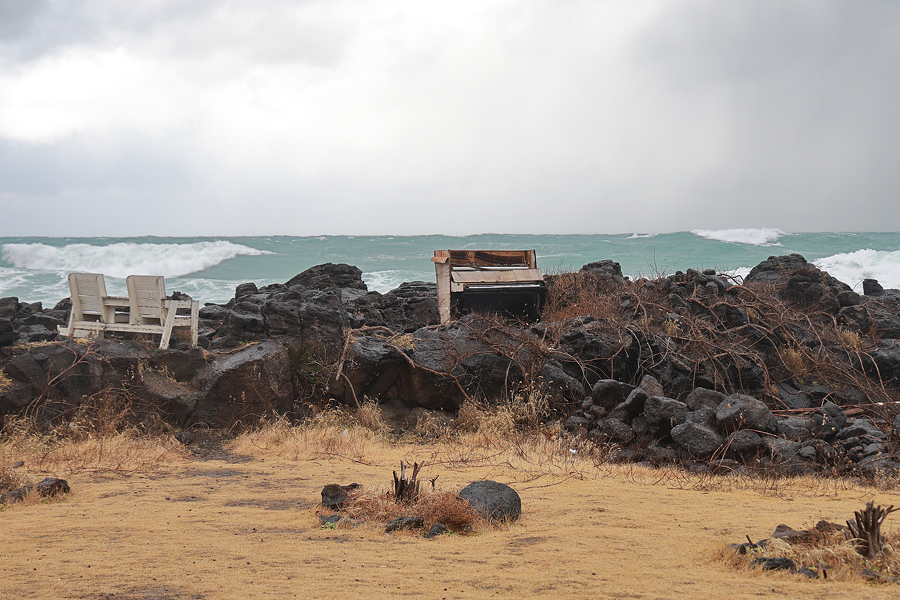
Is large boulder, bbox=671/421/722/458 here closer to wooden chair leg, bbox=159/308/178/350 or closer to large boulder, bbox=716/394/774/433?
large boulder, bbox=716/394/774/433

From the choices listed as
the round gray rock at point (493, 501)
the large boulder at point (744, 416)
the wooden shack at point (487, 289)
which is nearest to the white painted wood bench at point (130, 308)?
the wooden shack at point (487, 289)

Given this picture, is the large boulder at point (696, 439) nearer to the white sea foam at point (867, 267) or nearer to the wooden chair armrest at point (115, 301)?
the wooden chair armrest at point (115, 301)

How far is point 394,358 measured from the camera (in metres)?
10.2

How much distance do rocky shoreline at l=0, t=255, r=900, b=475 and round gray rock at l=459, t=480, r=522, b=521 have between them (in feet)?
9.67

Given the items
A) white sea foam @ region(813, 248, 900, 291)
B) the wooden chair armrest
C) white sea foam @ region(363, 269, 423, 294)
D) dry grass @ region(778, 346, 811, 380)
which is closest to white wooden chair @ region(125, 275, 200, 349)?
the wooden chair armrest

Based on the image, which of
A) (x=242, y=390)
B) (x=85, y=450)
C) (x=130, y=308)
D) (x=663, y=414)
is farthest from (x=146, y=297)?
(x=663, y=414)

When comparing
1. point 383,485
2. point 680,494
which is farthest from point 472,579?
point 680,494

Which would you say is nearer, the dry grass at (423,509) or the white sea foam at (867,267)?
the dry grass at (423,509)

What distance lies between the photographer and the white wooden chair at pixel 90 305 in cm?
999

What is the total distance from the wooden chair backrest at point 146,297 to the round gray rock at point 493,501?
6.95m

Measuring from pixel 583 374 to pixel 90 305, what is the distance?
8.26 meters

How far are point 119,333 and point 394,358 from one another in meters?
5.41

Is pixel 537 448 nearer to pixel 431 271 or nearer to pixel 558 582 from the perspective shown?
pixel 558 582

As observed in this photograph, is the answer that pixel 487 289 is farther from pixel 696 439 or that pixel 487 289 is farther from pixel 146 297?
pixel 146 297
